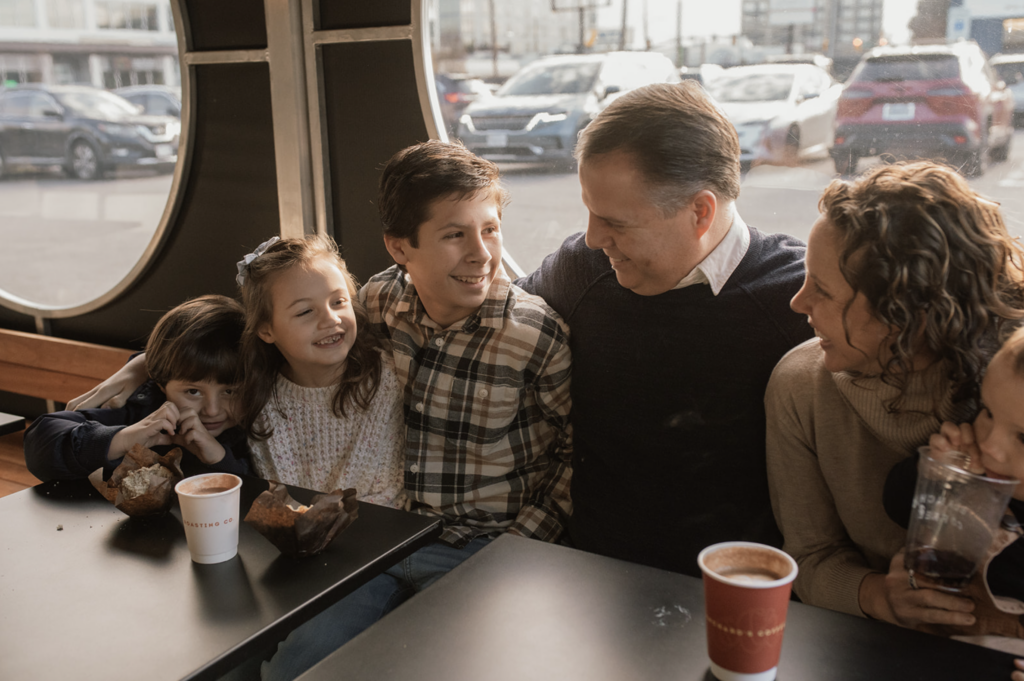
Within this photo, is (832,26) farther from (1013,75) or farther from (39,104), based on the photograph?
(39,104)

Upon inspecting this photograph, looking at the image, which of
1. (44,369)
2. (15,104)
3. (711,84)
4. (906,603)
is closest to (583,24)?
(711,84)

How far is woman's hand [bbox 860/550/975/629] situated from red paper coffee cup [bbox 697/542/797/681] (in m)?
0.35

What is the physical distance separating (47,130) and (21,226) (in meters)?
0.55

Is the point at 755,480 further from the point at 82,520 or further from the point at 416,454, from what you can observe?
the point at 82,520

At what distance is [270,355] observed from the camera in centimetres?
205

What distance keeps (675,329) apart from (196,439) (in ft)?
3.53

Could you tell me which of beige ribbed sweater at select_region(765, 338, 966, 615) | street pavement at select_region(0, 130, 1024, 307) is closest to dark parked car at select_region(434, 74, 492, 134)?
street pavement at select_region(0, 130, 1024, 307)

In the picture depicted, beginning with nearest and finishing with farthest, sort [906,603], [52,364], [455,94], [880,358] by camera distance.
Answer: [906,603] → [880,358] → [455,94] → [52,364]

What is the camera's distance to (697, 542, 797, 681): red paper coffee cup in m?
0.96

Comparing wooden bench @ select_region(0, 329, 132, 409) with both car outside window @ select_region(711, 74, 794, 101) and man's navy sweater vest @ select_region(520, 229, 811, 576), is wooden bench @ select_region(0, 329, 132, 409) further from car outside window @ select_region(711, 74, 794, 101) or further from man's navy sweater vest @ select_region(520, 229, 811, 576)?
car outside window @ select_region(711, 74, 794, 101)

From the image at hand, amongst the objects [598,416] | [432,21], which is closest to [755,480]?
[598,416]

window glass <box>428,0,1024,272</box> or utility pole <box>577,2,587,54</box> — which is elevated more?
utility pole <box>577,2,587,54</box>

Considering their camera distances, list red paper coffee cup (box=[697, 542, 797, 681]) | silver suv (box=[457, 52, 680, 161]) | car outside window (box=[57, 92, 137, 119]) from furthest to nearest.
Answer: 1. car outside window (box=[57, 92, 137, 119])
2. silver suv (box=[457, 52, 680, 161])
3. red paper coffee cup (box=[697, 542, 797, 681])

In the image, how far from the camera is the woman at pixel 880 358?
53.2 inches
